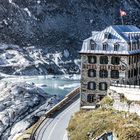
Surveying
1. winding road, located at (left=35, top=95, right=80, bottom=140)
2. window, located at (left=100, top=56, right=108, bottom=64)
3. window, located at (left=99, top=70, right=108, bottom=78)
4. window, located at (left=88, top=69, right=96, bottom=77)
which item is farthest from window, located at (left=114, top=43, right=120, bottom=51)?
winding road, located at (left=35, top=95, right=80, bottom=140)

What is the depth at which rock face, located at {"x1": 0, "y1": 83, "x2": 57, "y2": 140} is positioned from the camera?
105562 millimetres

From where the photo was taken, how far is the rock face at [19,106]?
346 ft

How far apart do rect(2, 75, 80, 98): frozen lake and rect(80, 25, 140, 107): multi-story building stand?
172ft

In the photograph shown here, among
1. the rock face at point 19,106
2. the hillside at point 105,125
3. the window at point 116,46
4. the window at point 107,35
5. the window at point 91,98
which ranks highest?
the window at point 107,35

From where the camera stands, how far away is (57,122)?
89125mm

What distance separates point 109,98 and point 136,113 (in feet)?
27.7

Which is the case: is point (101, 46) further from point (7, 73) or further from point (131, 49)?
point (7, 73)

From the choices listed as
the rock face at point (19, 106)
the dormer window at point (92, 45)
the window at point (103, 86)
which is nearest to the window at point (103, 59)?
the dormer window at point (92, 45)

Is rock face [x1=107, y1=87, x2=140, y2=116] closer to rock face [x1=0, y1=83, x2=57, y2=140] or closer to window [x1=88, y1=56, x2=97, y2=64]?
window [x1=88, y1=56, x2=97, y2=64]

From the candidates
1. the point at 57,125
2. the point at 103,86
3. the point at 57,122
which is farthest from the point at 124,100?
the point at 57,122

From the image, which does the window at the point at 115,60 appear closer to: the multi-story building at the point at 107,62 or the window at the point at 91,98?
the multi-story building at the point at 107,62

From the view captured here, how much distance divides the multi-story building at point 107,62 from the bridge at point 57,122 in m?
5.26

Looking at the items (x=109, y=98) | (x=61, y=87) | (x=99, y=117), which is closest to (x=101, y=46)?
(x=109, y=98)

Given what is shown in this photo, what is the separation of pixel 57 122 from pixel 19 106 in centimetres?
2629
